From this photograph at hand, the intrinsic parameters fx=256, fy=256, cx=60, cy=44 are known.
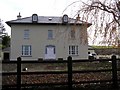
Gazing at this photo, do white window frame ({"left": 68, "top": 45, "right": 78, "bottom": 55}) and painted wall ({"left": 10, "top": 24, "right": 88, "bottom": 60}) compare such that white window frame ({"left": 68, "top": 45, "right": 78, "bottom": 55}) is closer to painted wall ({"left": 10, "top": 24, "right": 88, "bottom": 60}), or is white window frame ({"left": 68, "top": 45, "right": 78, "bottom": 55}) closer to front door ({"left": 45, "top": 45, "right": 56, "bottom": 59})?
painted wall ({"left": 10, "top": 24, "right": 88, "bottom": 60})

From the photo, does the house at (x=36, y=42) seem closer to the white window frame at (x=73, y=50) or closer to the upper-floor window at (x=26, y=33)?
the upper-floor window at (x=26, y=33)

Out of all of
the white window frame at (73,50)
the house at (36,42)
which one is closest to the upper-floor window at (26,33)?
the house at (36,42)

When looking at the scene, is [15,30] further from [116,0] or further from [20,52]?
[116,0]

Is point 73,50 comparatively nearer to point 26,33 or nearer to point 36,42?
point 36,42

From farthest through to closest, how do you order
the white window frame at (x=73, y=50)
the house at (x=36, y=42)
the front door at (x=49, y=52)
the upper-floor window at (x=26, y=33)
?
the white window frame at (x=73, y=50)
the front door at (x=49, y=52)
the upper-floor window at (x=26, y=33)
the house at (x=36, y=42)

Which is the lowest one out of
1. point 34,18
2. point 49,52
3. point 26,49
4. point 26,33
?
point 49,52

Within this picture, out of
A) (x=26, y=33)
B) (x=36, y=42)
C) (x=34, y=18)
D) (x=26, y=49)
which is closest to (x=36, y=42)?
(x=36, y=42)

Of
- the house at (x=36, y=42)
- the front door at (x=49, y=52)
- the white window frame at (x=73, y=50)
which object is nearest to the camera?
the house at (x=36, y=42)

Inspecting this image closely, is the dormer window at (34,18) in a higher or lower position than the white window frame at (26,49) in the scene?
higher

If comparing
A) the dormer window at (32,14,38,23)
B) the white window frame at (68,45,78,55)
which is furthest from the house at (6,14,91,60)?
the white window frame at (68,45,78,55)

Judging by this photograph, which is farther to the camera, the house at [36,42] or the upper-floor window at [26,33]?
the upper-floor window at [26,33]

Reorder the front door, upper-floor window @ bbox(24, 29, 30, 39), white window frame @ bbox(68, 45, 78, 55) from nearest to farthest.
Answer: upper-floor window @ bbox(24, 29, 30, 39) < the front door < white window frame @ bbox(68, 45, 78, 55)

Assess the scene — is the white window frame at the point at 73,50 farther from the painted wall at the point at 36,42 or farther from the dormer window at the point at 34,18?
the dormer window at the point at 34,18

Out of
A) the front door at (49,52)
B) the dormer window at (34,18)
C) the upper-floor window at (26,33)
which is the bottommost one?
the front door at (49,52)
